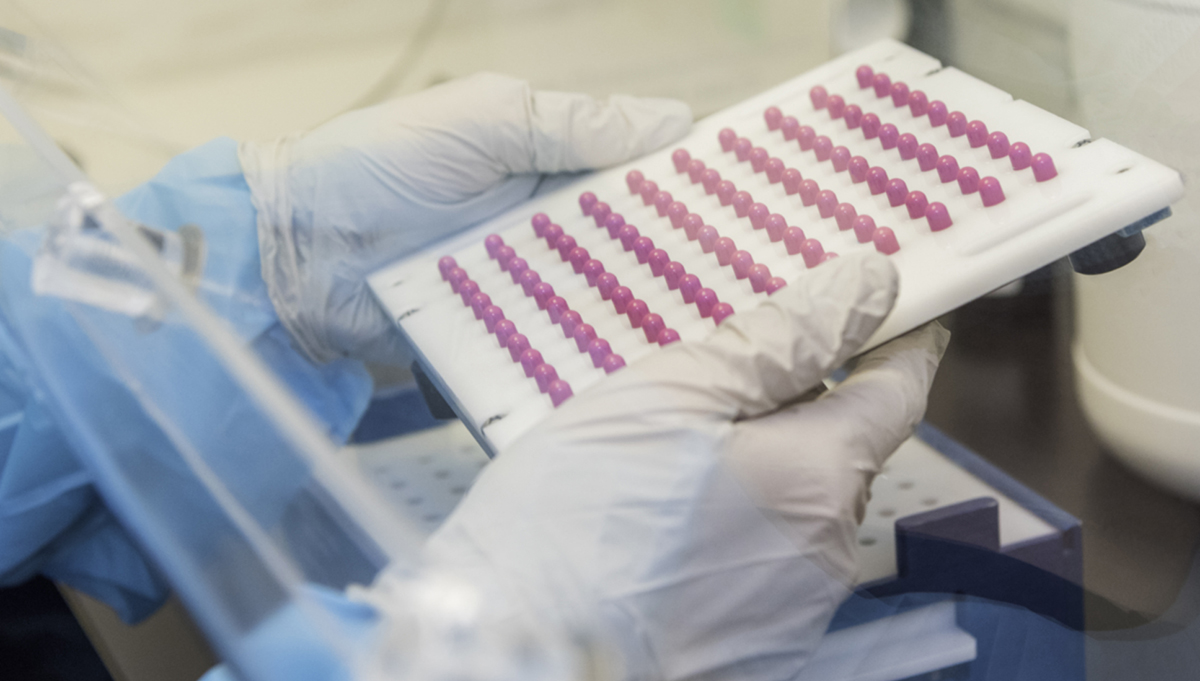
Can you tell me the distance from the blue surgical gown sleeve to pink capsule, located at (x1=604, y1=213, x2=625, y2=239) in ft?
0.83

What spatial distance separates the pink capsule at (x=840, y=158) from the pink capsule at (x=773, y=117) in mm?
88

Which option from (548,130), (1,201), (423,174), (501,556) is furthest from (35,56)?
(501,556)

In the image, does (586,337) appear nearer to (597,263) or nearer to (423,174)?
(597,263)

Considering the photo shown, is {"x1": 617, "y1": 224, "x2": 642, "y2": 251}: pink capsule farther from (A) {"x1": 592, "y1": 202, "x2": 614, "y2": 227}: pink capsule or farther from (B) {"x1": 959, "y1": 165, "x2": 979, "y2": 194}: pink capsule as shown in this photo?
(B) {"x1": 959, "y1": 165, "x2": 979, "y2": 194}: pink capsule

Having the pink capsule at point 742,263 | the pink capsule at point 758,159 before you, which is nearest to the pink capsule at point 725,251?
the pink capsule at point 742,263

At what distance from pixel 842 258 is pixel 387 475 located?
0.32m

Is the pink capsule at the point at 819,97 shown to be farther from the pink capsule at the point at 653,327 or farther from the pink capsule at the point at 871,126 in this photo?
the pink capsule at the point at 653,327

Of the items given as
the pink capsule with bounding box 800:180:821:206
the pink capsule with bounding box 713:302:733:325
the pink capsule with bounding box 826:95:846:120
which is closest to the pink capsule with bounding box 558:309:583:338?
the pink capsule with bounding box 713:302:733:325

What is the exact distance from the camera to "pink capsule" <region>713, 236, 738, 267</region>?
2.44 feet

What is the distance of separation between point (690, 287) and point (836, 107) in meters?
0.26

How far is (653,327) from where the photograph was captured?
2.29 ft

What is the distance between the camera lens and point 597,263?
79 cm

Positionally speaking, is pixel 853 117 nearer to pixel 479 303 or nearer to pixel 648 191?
pixel 648 191

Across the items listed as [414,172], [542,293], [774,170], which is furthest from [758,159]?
[414,172]
